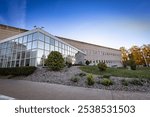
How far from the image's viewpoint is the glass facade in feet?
53.4

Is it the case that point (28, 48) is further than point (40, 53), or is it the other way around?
point (28, 48)

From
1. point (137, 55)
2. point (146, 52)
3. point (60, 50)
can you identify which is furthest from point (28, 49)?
point (146, 52)

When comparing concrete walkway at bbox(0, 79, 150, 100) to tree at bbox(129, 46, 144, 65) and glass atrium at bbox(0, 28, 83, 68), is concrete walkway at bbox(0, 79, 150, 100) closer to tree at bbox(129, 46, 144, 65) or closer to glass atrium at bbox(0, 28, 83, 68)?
glass atrium at bbox(0, 28, 83, 68)

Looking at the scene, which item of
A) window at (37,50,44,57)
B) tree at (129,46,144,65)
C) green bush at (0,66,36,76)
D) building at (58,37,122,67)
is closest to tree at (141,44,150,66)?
tree at (129,46,144,65)

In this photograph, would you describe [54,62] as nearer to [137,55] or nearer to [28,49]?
[28,49]

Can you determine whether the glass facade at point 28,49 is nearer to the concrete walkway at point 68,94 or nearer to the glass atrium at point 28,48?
the glass atrium at point 28,48

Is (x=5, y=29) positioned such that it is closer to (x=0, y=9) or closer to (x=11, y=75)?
Answer: (x=0, y=9)

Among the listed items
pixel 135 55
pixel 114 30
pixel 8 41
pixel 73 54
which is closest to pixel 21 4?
pixel 8 41

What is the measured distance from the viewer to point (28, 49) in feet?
55.6

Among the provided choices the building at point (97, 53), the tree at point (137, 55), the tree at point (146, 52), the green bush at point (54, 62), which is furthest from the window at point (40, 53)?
the tree at point (146, 52)

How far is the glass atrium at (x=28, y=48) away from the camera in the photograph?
1630cm

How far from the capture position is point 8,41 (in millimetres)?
20859

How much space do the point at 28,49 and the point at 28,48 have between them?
0.50 feet

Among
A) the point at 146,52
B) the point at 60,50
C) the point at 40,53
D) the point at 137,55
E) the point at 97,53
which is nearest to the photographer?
the point at 40,53
